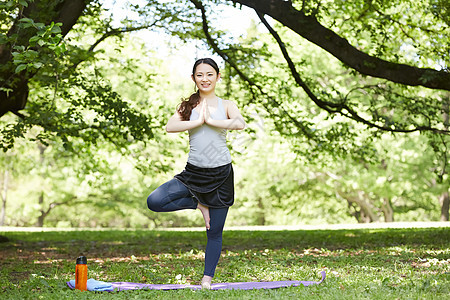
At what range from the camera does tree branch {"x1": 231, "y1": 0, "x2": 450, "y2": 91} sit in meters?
8.45

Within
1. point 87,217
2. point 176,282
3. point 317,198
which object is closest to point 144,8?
point 176,282

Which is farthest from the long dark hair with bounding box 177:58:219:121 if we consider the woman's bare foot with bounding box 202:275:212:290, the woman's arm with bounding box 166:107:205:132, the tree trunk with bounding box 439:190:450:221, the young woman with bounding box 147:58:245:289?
the tree trunk with bounding box 439:190:450:221

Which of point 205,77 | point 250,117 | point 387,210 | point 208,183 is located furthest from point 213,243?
point 387,210

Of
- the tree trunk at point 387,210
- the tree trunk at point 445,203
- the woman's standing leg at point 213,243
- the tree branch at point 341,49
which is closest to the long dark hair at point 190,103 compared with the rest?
the woman's standing leg at point 213,243

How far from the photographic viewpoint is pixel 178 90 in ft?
112

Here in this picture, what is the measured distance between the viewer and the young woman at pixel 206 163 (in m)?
4.81

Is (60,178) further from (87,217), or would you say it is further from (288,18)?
(288,18)

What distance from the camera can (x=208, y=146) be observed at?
16.1 feet

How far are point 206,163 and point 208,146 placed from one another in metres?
0.17

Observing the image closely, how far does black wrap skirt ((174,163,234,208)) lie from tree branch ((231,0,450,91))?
4356mm

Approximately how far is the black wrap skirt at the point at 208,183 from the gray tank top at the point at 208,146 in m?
0.06

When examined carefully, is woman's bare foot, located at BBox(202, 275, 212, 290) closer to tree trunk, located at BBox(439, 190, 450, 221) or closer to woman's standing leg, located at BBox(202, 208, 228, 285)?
woman's standing leg, located at BBox(202, 208, 228, 285)

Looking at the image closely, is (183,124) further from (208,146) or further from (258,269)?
(258,269)

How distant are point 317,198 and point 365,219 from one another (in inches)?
119
